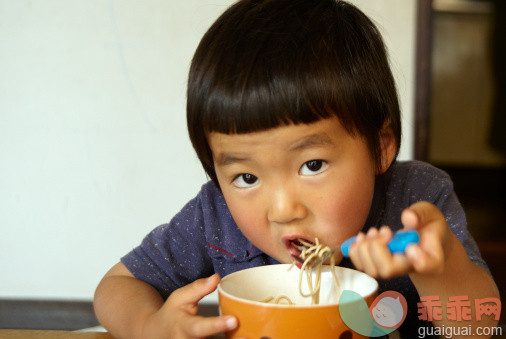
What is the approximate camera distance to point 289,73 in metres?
0.66

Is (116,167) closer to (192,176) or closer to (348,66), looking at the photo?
(192,176)

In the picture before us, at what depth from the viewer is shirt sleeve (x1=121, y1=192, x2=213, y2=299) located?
842mm

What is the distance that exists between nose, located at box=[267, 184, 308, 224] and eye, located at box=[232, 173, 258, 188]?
5 centimetres

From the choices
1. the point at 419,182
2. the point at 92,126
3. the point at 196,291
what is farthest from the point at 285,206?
the point at 92,126

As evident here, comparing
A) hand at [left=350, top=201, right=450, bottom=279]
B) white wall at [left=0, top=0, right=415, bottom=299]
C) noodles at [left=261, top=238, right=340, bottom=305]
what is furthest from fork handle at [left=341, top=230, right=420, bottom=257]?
white wall at [left=0, top=0, right=415, bottom=299]

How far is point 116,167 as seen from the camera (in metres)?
1.62

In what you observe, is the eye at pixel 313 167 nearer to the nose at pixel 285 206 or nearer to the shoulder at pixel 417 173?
the nose at pixel 285 206

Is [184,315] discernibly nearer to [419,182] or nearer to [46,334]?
[46,334]

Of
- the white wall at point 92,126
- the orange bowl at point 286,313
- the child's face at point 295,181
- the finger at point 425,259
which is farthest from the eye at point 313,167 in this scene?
the white wall at point 92,126

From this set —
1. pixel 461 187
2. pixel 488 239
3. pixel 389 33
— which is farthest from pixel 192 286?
pixel 461 187

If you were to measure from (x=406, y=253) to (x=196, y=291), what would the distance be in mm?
255

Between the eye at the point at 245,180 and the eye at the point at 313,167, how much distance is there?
66 millimetres

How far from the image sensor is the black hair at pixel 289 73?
2.15 feet

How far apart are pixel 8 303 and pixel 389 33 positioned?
4.28 feet
